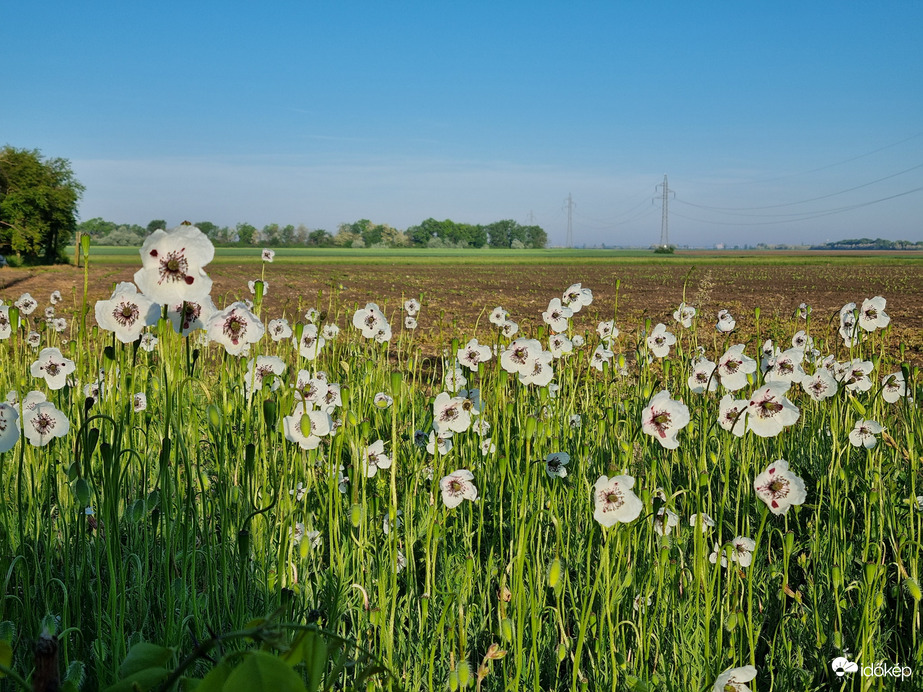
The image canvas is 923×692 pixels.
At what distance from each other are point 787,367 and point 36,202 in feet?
133

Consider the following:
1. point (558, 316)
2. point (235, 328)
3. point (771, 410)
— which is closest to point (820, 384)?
point (771, 410)

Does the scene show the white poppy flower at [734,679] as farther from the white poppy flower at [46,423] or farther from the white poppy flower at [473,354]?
the white poppy flower at [473,354]

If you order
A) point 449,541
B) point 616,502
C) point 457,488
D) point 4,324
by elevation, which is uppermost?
point 4,324

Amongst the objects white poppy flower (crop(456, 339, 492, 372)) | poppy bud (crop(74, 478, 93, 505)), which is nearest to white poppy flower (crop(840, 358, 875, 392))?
white poppy flower (crop(456, 339, 492, 372))

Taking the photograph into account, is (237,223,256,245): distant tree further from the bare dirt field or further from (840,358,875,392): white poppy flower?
(840,358,875,392): white poppy flower

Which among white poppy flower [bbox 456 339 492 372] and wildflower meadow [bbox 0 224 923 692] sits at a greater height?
white poppy flower [bbox 456 339 492 372]

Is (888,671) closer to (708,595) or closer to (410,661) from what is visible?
(708,595)

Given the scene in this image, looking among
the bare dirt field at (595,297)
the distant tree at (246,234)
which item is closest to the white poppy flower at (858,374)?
the bare dirt field at (595,297)

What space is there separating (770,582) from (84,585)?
7.75 feet

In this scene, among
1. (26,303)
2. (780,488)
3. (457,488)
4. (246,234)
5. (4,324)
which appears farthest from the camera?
(246,234)

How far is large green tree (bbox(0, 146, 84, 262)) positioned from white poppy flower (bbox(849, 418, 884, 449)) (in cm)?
3667

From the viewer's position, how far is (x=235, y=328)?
1.70 m

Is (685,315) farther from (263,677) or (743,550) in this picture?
(263,677)

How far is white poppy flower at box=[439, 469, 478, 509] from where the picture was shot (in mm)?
2168
